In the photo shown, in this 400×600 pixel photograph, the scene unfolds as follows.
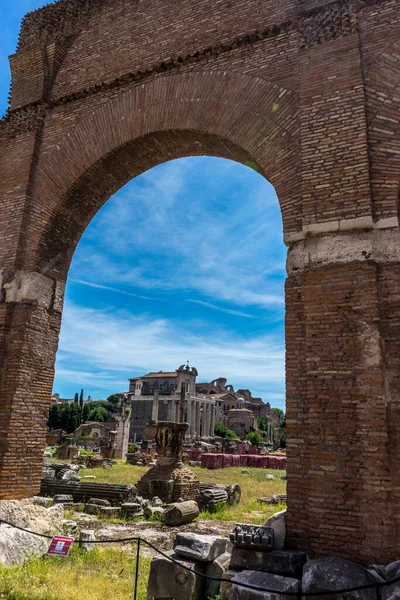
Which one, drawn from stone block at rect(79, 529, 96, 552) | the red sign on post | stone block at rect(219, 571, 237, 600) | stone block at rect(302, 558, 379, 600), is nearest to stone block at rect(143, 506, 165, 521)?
stone block at rect(79, 529, 96, 552)

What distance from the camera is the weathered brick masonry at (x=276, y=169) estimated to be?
4586 millimetres

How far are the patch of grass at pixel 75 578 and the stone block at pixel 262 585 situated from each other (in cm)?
146

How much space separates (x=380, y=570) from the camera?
13.3 feet

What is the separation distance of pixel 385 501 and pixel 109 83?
7509 millimetres

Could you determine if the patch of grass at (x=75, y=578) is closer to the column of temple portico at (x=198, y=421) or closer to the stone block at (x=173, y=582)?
the stone block at (x=173, y=582)

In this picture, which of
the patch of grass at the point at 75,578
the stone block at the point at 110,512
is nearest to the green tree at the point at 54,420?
the stone block at the point at 110,512

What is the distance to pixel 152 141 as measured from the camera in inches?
295

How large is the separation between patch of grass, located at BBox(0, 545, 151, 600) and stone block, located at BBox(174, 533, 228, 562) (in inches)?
25.6

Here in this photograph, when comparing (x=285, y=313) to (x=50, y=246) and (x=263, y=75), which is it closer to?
(x=263, y=75)

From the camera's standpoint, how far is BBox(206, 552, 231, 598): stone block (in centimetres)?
482

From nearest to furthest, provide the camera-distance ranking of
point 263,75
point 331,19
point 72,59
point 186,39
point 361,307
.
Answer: point 361,307 < point 331,19 < point 263,75 < point 186,39 < point 72,59

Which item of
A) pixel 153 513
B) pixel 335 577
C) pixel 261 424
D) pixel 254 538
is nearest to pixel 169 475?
pixel 153 513

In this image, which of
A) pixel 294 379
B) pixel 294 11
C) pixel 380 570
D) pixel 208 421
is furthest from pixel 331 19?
pixel 208 421

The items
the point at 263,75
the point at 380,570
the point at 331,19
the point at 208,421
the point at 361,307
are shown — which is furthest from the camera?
the point at 208,421
